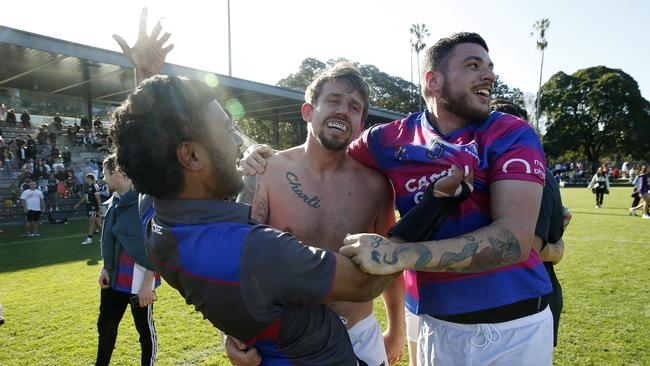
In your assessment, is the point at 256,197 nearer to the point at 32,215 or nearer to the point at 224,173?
the point at 224,173

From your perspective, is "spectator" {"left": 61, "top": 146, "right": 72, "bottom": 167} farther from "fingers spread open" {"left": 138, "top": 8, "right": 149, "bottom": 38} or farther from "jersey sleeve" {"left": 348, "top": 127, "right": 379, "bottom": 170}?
"jersey sleeve" {"left": 348, "top": 127, "right": 379, "bottom": 170}

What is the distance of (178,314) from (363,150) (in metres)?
4.80

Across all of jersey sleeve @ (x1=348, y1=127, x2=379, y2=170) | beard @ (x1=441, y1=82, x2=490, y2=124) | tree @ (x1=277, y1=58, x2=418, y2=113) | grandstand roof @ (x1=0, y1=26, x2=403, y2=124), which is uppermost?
tree @ (x1=277, y1=58, x2=418, y2=113)

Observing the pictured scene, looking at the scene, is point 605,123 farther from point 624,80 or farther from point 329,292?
point 329,292

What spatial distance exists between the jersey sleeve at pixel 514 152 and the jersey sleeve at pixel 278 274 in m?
0.98

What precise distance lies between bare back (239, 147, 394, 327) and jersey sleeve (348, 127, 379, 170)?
0.10 meters

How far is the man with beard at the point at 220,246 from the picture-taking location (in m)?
1.39

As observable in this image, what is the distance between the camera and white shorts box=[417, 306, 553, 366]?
79.1 inches

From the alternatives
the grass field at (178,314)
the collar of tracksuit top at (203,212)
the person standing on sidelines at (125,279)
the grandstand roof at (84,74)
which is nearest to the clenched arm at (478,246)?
the collar of tracksuit top at (203,212)

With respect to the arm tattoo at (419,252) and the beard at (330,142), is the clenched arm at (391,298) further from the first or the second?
the arm tattoo at (419,252)

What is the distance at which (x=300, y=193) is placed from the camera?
2.78 meters

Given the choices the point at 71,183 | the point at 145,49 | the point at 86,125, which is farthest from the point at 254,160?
the point at 86,125

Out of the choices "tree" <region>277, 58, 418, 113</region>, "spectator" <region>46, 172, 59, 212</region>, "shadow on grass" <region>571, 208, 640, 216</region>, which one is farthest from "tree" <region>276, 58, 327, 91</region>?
"shadow on grass" <region>571, 208, 640, 216</region>

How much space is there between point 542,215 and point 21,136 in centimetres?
2979
